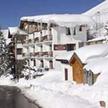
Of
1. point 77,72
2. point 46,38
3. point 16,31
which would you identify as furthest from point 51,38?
point 77,72

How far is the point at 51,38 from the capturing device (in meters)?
69.6

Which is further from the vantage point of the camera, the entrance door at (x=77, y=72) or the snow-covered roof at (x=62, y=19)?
the snow-covered roof at (x=62, y=19)

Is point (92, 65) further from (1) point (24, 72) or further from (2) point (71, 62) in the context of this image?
(1) point (24, 72)

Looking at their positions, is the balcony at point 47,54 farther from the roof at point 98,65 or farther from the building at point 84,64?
the roof at point 98,65

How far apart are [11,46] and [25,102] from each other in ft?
169

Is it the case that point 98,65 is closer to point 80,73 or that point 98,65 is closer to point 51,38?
point 80,73

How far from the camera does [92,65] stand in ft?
130

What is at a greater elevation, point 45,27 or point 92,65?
point 45,27

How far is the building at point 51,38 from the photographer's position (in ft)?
227

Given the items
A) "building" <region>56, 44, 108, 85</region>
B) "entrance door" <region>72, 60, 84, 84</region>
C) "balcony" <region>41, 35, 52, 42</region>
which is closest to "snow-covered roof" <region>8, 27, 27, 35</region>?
"balcony" <region>41, 35, 52, 42</region>

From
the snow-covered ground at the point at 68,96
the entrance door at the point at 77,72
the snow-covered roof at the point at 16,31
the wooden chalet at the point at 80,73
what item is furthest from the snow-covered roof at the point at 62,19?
the snow-covered ground at the point at 68,96

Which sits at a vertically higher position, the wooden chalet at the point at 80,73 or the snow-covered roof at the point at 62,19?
the snow-covered roof at the point at 62,19

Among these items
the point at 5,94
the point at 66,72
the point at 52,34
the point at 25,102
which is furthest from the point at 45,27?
the point at 25,102

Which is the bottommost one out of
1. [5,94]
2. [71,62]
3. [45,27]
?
[5,94]
